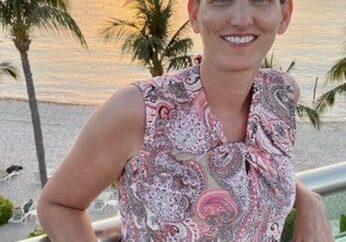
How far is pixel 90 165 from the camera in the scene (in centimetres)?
161

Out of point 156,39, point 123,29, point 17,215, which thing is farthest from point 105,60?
point 17,215

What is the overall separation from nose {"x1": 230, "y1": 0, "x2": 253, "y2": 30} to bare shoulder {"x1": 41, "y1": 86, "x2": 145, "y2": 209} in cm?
25

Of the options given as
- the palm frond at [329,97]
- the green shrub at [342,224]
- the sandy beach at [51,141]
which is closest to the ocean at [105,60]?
the sandy beach at [51,141]

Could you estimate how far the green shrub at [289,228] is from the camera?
6.61 feet

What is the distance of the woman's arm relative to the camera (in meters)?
1.58

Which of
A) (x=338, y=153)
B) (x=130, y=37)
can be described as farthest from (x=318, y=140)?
(x=130, y=37)

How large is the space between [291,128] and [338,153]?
22.9 meters

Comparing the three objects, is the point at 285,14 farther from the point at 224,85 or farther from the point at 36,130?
the point at 36,130

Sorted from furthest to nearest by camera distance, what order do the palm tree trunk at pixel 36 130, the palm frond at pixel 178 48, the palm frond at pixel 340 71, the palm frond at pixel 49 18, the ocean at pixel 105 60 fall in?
the ocean at pixel 105 60 → the palm tree trunk at pixel 36 130 → the palm frond at pixel 340 71 → the palm frond at pixel 178 48 → the palm frond at pixel 49 18

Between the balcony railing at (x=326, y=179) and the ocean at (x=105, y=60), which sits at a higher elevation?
the balcony railing at (x=326, y=179)

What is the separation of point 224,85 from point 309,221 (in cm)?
49

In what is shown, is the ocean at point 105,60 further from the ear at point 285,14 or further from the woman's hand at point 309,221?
the ear at point 285,14

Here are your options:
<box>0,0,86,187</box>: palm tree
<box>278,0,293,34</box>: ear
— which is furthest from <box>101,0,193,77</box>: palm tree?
<box>278,0,293,34</box>: ear

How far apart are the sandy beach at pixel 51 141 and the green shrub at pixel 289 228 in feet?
61.5
